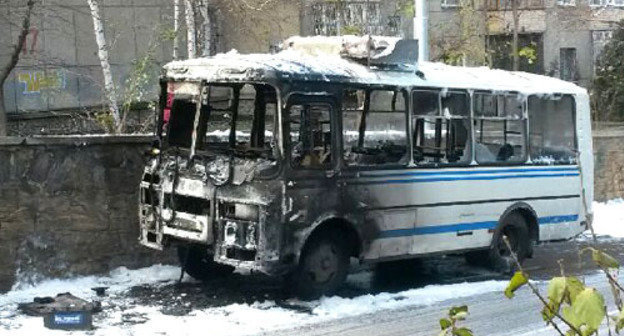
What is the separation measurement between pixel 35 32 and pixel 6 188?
13.2m

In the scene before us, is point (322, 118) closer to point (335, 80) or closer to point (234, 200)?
point (335, 80)

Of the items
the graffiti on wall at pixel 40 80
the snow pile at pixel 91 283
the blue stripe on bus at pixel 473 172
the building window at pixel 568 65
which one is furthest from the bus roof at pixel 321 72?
the building window at pixel 568 65

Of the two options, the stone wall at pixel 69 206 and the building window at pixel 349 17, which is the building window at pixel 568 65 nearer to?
the building window at pixel 349 17

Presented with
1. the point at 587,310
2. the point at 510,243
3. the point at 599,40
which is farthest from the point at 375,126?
the point at 599,40

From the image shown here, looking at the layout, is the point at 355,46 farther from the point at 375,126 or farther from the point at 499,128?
the point at 499,128

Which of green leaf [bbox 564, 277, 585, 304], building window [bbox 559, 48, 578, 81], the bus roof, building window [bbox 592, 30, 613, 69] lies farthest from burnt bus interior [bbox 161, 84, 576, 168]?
building window [bbox 592, 30, 613, 69]

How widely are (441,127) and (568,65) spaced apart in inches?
985

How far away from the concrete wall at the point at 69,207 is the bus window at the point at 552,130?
16.7 feet

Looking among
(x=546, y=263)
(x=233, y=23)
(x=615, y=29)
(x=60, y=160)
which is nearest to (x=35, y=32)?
(x=233, y=23)

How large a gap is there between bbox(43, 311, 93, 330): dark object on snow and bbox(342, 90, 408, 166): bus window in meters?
3.36

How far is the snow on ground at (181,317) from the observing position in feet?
27.2

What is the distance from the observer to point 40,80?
2247 centimetres

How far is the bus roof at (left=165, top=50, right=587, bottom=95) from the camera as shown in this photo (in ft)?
30.6

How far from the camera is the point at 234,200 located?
921 centimetres
